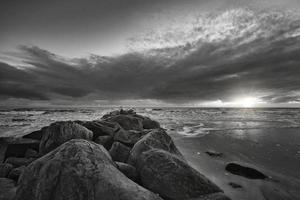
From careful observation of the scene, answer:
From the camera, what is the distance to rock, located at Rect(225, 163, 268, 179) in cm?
485

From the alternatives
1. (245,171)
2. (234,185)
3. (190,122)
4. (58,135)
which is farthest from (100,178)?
(190,122)

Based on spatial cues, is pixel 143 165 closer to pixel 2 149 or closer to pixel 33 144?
pixel 33 144

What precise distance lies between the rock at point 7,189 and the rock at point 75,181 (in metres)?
0.72

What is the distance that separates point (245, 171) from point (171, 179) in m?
3.13

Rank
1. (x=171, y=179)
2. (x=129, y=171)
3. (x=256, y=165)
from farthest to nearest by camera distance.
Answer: (x=256, y=165) → (x=129, y=171) → (x=171, y=179)

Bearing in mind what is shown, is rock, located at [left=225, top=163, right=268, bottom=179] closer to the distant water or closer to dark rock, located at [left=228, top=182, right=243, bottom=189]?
dark rock, located at [left=228, top=182, right=243, bottom=189]

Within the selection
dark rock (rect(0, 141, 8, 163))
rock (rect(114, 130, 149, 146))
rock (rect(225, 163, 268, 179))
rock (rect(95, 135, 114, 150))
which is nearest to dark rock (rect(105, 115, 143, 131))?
rock (rect(114, 130, 149, 146))

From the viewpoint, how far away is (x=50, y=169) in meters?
2.84

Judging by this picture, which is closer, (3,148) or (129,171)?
(129,171)

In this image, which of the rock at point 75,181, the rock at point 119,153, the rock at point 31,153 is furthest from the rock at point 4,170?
the rock at point 119,153

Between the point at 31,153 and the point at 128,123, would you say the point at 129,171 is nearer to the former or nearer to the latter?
the point at 31,153

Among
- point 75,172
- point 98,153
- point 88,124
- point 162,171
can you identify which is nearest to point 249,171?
point 162,171

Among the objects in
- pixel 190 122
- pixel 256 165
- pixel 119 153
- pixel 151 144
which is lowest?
pixel 190 122

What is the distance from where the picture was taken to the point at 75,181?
265 cm
